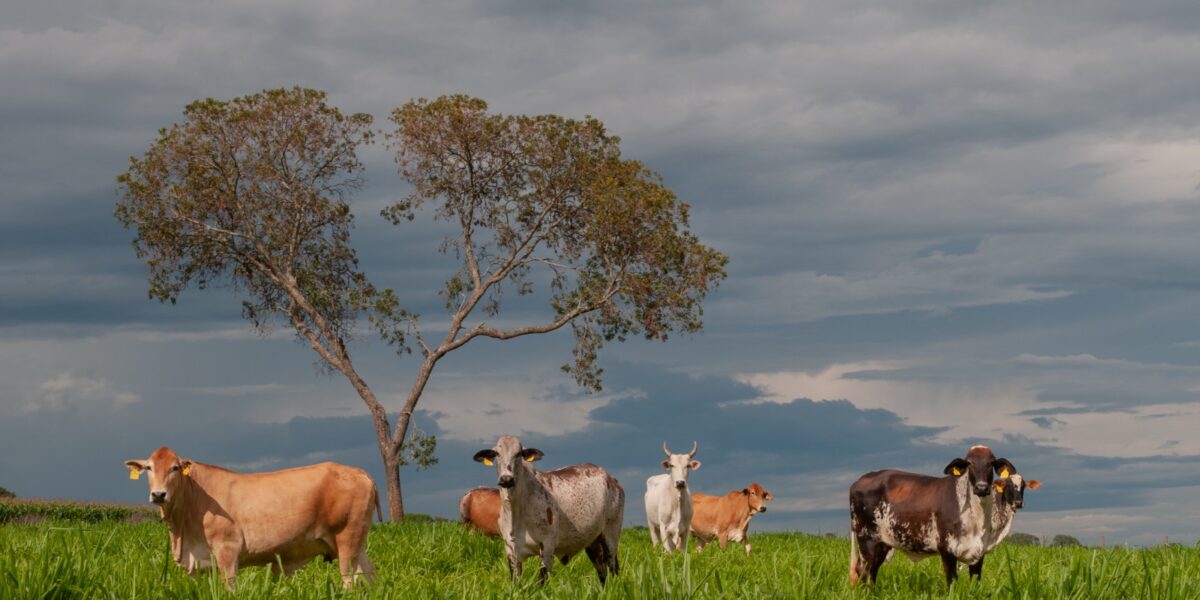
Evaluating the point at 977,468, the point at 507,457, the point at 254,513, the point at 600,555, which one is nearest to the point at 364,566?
the point at 254,513

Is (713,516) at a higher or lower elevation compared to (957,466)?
lower

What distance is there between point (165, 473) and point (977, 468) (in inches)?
358

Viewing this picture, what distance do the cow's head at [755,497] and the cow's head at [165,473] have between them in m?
14.5

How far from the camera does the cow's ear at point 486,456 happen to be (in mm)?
13559

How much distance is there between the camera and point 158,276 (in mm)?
36719

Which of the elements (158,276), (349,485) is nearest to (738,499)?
(349,485)

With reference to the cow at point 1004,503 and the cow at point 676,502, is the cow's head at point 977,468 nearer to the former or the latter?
the cow at point 1004,503

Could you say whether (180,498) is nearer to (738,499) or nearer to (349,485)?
(349,485)

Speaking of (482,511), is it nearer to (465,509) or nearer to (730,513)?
(465,509)

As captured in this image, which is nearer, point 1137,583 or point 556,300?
point 1137,583

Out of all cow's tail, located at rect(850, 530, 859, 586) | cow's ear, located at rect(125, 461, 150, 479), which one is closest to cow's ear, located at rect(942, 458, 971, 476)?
cow's tail, located at rect(850, 530, 859, 586)

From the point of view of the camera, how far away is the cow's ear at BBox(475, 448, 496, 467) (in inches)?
534

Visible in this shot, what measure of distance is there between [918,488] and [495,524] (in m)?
7.46

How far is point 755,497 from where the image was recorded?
81.4 ft
